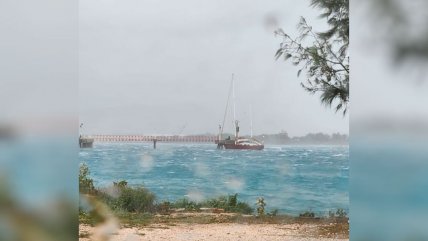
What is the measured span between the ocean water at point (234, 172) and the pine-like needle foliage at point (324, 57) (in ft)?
0.86

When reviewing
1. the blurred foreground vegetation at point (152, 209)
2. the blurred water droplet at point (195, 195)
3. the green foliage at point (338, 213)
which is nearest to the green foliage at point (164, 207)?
the blurred foreground vegetation at point (152, 209)

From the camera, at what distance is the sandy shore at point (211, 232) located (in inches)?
137

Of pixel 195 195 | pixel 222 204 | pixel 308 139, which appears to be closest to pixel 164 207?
pixel 195 195

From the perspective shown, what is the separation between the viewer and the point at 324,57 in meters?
3.46

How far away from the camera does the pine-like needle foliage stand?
3.40 meters

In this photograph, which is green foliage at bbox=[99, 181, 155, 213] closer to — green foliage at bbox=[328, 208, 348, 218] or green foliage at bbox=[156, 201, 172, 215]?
green foliage at bbox=[156, 201, 172, 215]

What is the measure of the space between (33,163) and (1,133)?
0.61ft

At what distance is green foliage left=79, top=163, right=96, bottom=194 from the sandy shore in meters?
0.16

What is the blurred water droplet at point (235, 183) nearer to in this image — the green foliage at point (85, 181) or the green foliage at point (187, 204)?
the green foliage at point (187, 204)

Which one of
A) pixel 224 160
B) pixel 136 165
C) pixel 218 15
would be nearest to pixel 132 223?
pixel 136 165

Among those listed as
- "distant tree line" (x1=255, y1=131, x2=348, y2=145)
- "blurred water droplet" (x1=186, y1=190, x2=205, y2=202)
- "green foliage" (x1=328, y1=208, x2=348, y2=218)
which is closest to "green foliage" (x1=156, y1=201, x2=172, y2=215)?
"blurred water droplet" (x1=186, y1=190, x2=205, y2=202)

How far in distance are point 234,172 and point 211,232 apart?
30 centimetres

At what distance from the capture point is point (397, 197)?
283 cm

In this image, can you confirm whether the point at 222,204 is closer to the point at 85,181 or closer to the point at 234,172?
the point at 234,172
